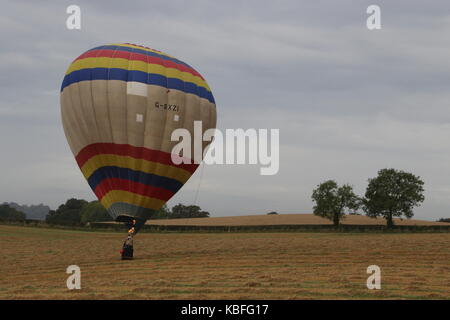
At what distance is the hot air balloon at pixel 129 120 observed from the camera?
93.4 ft

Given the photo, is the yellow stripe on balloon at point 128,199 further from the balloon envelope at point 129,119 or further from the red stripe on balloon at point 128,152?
the red stripe on balloon at point 128,152

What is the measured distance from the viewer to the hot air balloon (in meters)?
28.5

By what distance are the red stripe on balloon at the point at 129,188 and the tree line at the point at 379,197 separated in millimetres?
62543

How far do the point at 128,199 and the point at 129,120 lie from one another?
176 inches

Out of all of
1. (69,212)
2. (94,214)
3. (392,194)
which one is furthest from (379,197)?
(69,212)

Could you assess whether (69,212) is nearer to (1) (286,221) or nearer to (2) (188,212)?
(2) (188,212)

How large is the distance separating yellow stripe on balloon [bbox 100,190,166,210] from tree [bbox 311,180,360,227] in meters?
64.7

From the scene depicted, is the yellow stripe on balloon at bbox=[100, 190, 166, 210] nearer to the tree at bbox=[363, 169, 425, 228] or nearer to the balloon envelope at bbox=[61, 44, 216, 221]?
the balloon envelope at bbox=[61, 44, 216, 221]

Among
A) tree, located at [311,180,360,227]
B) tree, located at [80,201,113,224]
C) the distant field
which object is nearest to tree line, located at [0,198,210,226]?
tree, located at [80,201,113,224]

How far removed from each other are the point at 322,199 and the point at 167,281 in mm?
73302
